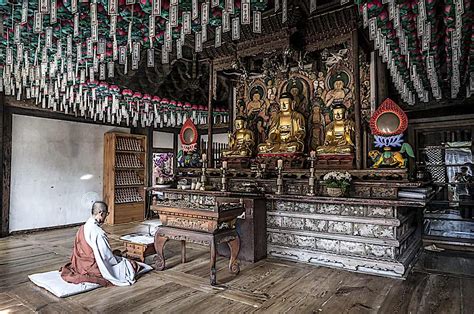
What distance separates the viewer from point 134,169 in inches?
306

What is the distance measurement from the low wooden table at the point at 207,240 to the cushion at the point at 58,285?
74 centimetres

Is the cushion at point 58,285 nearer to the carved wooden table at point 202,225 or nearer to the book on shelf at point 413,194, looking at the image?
the carved wooden table at point 202,225

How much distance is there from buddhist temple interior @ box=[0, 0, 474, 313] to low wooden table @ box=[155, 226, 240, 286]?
2 cm

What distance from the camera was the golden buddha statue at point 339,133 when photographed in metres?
4.77

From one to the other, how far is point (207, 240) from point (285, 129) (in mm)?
2908

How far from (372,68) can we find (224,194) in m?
3.30

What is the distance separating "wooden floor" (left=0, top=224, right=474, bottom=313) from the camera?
256cm

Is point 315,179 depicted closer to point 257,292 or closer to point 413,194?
point 413,194

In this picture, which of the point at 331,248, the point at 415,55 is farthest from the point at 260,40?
the point at 331,248

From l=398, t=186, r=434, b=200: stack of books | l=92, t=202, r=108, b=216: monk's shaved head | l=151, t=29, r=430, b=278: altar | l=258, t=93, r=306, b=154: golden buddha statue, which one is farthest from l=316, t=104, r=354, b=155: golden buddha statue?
l=92, t=202, r=108, b=216: monk's shaved head

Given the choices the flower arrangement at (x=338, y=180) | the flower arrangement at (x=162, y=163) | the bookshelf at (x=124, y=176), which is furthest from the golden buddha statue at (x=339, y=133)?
the flower arrangement at (x=162, y=163)

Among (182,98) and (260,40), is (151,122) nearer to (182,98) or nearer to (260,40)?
(182,98)

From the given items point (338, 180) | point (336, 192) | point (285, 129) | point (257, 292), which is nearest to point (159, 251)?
point (257, 292)

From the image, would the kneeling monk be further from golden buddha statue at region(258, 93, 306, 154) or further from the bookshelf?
the bookshelf
